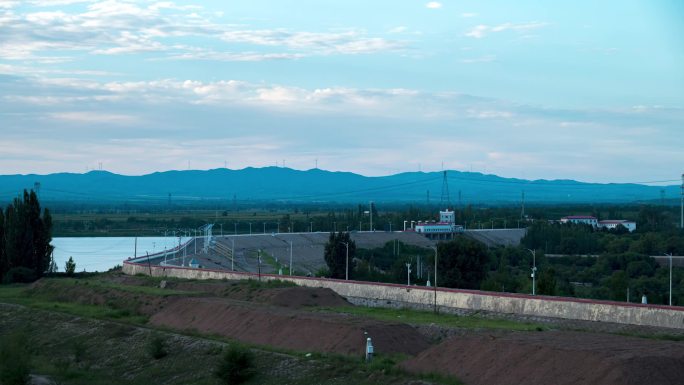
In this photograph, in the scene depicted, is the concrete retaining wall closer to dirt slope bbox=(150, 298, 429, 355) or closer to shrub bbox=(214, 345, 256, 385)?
dirt slope bbox=(150, 298, 429, 355)

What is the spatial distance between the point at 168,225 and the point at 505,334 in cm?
12423

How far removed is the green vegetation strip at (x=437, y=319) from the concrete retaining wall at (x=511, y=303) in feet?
2.00

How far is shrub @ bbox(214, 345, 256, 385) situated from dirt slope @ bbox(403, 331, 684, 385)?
437 centimetres

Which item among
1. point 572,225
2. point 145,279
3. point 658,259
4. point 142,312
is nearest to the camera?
point 142,312

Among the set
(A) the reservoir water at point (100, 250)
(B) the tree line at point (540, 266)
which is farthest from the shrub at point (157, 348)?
(A) the reservoir water at point (100, 250)

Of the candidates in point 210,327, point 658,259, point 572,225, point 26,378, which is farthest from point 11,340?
point 572,225

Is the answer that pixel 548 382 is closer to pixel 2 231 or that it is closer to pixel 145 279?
pixel 145 279

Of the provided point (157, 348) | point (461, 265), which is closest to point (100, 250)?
point (461, 265)

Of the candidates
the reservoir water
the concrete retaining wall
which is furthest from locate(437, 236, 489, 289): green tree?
the reservoir water

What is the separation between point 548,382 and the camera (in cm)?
1884

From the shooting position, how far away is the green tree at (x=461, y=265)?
165 ft

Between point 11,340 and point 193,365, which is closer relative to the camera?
point 193,365

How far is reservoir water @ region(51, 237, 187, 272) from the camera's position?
84969 mm

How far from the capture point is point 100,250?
105 metres
